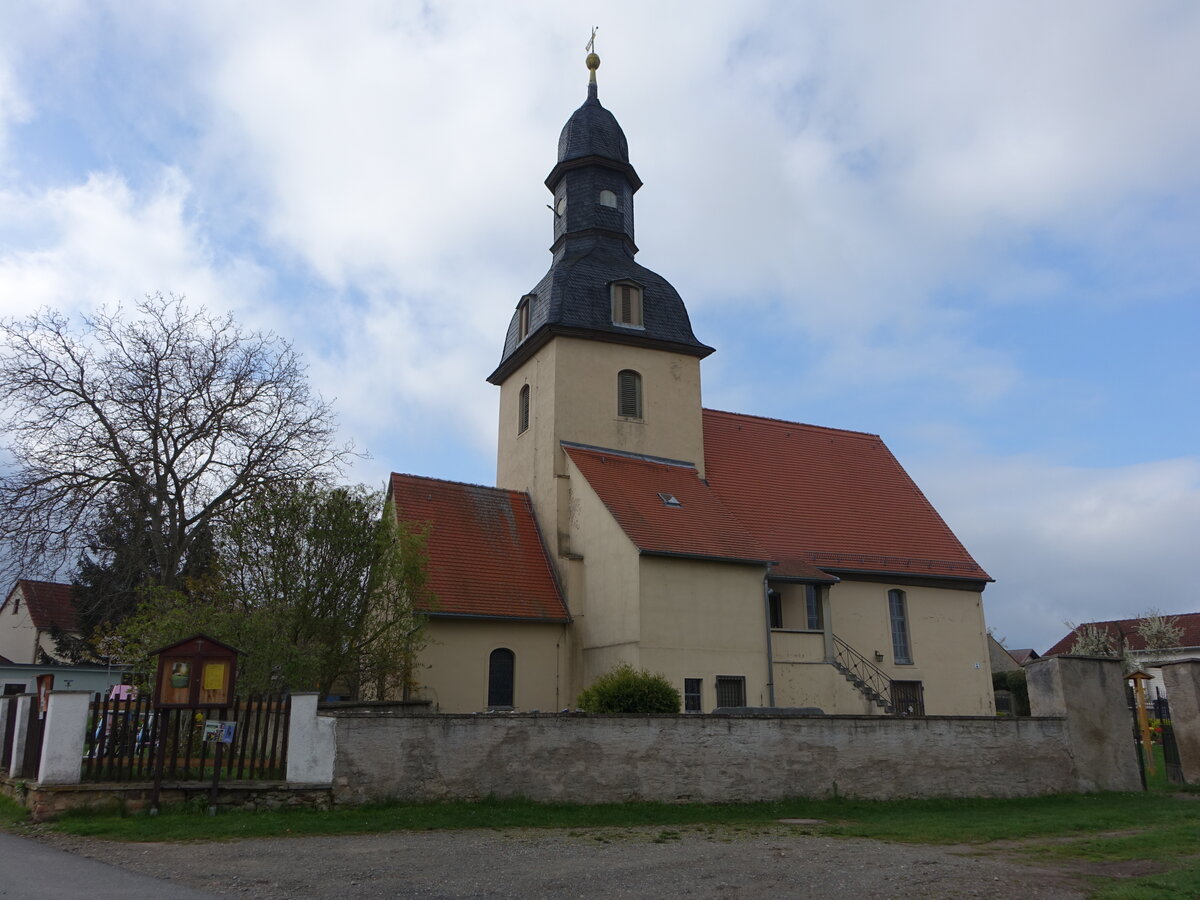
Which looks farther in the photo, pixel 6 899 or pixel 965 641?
pixel 965 641

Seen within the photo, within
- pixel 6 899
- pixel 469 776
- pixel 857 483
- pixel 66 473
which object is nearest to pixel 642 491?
pixel 857 483

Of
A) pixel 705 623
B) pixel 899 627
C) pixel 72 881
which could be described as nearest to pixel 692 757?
pixel 705 623

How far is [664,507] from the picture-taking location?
888 inches

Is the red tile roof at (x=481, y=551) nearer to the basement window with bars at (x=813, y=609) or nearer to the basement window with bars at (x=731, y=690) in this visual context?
the basement window with bars at (x=731, y=690)

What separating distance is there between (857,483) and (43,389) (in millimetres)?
22301

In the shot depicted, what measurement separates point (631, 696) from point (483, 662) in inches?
219

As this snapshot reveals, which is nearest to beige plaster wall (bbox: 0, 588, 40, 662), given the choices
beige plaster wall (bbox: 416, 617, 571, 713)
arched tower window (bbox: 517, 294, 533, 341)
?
arched tower window (bbox: 517, 294, 533, 341)

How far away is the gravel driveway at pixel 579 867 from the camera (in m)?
8.21

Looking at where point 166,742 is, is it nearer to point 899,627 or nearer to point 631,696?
point 631,696

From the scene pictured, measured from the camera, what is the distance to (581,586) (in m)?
22.3

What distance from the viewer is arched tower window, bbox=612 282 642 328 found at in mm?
25797

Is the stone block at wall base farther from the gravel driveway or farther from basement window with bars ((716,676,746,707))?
basement window with bars ((716,676,746,707))

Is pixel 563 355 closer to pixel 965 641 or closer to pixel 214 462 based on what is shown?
pixel 214 462

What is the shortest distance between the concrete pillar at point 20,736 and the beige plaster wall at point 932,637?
17.6 metres
